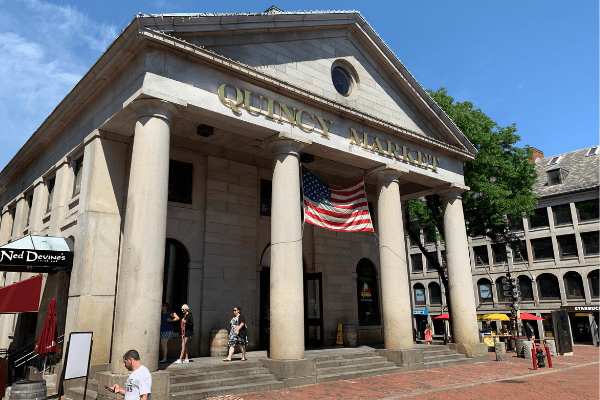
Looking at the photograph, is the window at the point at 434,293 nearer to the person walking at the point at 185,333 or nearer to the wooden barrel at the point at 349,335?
the wooden barrel at the point at 349,335

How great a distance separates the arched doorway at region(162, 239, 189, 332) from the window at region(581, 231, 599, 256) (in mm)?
37606

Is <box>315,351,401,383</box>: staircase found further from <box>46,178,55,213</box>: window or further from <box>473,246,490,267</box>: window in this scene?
<box>473,246,490,267</box>: window

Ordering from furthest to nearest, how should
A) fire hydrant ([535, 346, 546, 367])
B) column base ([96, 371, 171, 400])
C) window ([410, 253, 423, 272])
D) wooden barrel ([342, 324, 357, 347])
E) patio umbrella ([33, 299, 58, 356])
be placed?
window ([410, 253, 423, 272]), wooden barrel ([342, 324, 357, 347]), fire hydrant ([535, 346, 546, 367]), patio umbrella ([33, 299, 58, 356]), column base ([96, 371, 171, 400])

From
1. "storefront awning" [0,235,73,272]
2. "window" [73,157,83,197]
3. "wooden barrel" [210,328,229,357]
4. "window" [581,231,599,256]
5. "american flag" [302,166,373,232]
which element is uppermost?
"window" [581,231,599,256]

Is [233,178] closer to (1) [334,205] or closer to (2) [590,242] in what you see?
(1) [334,205]

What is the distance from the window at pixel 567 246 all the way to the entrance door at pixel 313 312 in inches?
1257

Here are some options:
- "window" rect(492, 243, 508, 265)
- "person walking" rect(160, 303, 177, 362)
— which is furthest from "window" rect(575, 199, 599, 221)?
"person walking" rect(160, 303, 177, 362)

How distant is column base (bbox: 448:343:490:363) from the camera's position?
1767 centimetres

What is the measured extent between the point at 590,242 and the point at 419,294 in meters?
18.4

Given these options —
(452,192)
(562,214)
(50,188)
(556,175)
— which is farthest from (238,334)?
(556,175)

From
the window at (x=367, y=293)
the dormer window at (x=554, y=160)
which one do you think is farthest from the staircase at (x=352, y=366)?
the dormer window at (x=554, y=160)

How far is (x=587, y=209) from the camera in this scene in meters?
39.9

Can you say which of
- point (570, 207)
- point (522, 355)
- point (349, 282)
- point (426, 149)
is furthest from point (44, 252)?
point (570, 207)

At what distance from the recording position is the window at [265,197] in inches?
711
